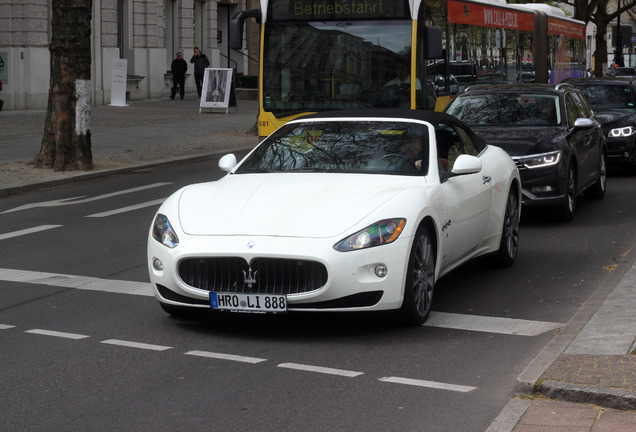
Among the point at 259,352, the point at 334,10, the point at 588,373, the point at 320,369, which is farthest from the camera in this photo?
the point at 334,10

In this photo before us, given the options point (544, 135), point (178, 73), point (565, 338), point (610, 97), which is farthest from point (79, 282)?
point (178, 73)

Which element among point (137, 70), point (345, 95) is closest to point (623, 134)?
point (345, 95)

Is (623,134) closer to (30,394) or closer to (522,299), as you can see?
(522,299)

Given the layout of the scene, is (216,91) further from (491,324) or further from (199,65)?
(491,324)

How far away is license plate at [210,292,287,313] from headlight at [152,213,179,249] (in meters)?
0.48

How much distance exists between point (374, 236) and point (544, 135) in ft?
20.9

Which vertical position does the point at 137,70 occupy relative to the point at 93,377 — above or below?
above

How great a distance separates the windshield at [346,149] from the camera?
8258 mm

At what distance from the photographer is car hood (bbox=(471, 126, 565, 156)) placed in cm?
1264

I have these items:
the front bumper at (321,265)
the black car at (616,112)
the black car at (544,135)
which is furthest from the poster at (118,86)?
the front bumper at (321,265)

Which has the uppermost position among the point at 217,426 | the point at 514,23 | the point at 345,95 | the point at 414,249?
the point at 514,23

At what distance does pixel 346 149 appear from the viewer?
846 cm

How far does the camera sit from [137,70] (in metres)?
41.0

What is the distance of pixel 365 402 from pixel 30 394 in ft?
5.78
